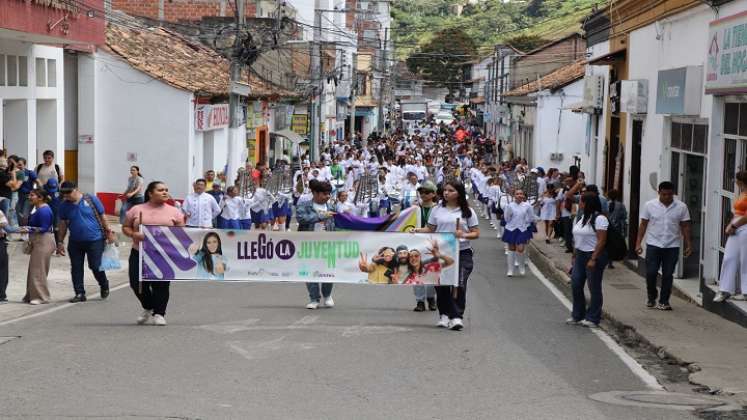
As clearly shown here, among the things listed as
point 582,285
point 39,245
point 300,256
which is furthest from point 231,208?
point 582,285

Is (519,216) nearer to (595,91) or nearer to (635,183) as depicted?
(635,183)

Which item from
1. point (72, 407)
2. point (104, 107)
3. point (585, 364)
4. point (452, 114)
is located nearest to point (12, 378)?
point (72, 407)

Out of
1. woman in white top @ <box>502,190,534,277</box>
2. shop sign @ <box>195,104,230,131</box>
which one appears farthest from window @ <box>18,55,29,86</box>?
woman in white top @ <box>502,190,534,277</box>

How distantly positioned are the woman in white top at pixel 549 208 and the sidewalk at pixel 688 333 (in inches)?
321

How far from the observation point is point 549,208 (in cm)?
2903

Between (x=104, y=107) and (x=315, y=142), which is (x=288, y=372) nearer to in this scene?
(x=104, y=107)

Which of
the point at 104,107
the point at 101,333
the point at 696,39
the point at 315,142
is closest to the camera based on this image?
the point at 101,333

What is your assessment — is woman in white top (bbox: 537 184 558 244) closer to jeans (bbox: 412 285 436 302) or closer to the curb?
the curb

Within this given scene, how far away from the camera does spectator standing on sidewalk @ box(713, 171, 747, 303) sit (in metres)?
14.0

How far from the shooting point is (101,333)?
12453mm

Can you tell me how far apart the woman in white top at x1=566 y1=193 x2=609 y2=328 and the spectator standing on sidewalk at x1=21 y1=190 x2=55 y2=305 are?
699 cm

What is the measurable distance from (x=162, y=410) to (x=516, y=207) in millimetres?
14467

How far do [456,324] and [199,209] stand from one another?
9.44 metres

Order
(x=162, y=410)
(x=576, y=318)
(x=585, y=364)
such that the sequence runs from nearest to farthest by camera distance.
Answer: (x=162, y=410) → (x=585, y=364) → (x=576, y=318)
